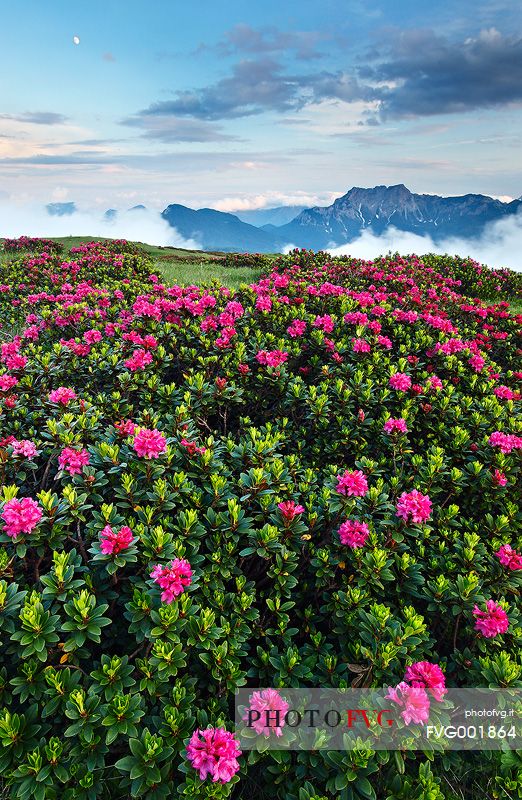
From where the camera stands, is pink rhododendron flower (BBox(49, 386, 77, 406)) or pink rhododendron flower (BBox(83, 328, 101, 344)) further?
pink rhododendron flower (BBox(83, 328, 101, 344))

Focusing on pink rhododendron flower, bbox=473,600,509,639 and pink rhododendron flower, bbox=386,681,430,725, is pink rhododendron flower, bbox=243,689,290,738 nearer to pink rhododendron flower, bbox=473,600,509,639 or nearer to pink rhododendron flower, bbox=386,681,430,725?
pink rhododendron flower, bbox=386,681,430,725

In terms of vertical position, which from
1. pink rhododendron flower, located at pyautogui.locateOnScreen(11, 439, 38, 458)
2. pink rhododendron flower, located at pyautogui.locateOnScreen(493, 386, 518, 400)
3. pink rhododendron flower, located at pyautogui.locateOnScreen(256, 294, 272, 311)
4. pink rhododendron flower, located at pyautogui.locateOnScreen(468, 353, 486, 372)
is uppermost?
pink rhododendron flower, located at pyautogui.locateOnScreen(256, 294, 272, 311)

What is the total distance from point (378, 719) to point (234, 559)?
4.04ft

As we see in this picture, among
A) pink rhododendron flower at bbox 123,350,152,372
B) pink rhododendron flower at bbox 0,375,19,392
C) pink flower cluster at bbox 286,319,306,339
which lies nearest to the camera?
pink rhododendron flower at bbox 0,375,19,392

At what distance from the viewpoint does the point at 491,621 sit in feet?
9.12

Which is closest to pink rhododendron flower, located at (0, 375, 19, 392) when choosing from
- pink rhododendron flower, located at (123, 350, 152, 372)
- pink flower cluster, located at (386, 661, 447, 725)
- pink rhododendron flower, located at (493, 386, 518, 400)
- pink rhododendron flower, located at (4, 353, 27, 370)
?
pink rhododendron flower, located at (4, 353, 27, 370)

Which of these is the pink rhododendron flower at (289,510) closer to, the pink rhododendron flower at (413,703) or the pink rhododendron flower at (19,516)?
the pink rhododendron flower at (413,703)

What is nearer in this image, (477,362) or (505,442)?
(505,442)

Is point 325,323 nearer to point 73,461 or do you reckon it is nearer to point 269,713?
point 73,461

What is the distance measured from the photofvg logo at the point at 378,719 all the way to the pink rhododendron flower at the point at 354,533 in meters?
0.86

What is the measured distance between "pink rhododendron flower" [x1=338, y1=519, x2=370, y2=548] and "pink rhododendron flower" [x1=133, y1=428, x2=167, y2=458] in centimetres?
145

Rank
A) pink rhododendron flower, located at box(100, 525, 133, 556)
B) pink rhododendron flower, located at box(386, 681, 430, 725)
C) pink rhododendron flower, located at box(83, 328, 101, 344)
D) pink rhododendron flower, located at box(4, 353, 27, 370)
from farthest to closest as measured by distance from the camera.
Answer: pink rhododendron flower, located at box(83, 328, 101, 344)
pink rhododendron flower, located at box(4, 353, 27, 370)
pink rhododendron flower, located at box(100, 525, 133, 556)
pink rhododendron flower, located at box(386, 681, 430, 725)

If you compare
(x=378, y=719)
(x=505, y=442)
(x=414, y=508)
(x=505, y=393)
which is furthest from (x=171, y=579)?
(x=505, y=393)

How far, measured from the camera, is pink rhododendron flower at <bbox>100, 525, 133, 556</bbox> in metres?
2.61
